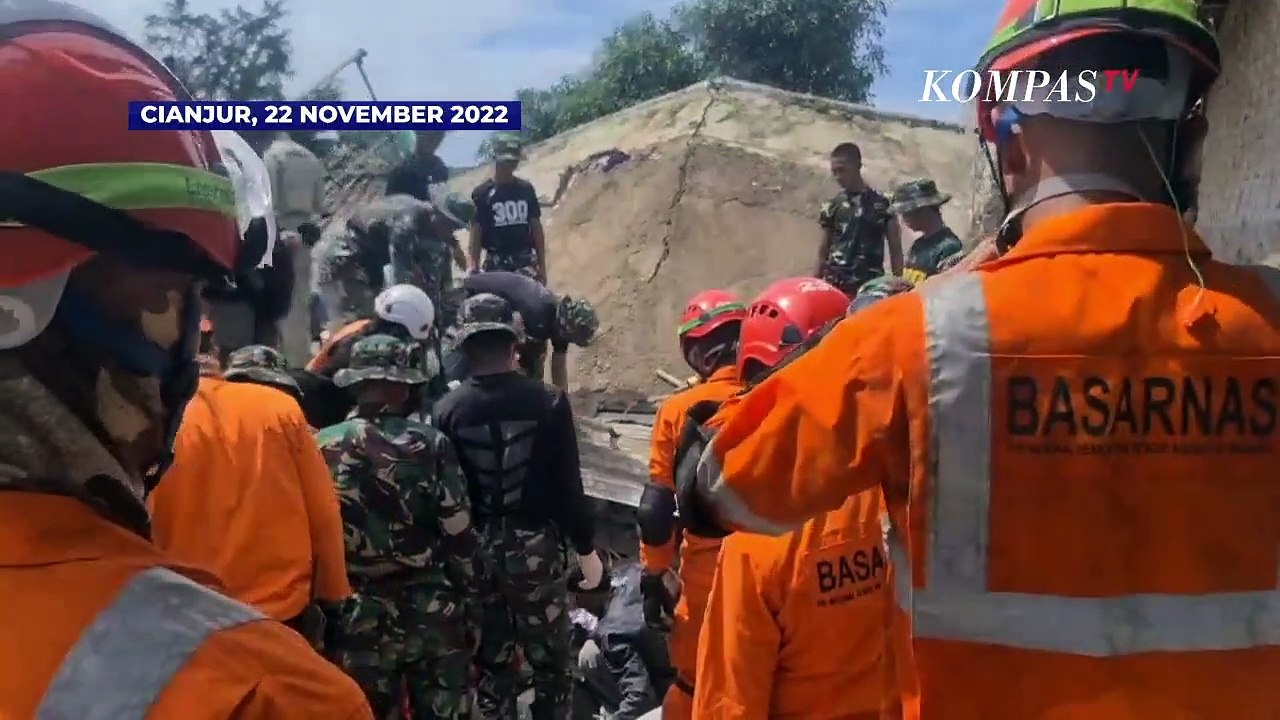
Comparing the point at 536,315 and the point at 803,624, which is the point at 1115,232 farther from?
the point at 536,315

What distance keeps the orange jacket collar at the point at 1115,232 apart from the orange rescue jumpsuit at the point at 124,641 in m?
1.30

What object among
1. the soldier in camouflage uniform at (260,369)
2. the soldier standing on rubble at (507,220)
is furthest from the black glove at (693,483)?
the soldier standing on rubble at (507,220)

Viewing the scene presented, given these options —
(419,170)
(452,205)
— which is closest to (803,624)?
(419,170)

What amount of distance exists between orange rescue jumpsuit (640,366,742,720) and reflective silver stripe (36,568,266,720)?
326 centimetres

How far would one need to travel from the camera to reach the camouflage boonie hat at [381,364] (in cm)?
508

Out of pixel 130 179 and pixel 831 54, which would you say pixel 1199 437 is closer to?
pixel 130 179

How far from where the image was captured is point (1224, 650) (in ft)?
6.84

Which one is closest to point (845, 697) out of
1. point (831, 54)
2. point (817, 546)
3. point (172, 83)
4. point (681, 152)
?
point (817, 546)

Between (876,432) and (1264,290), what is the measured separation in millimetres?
665

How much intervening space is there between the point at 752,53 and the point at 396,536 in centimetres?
2499

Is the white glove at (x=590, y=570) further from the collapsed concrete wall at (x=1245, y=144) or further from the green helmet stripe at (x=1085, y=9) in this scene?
the green helmet stripe at (x=1085, y=9)

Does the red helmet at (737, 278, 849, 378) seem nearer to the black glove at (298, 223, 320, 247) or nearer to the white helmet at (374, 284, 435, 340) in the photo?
the white helmet at (374, 284, 435, 340)

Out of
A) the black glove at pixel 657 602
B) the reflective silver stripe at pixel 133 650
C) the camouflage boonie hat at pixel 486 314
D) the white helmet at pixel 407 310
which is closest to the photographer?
the reflective silver stripe at pixel 133 650

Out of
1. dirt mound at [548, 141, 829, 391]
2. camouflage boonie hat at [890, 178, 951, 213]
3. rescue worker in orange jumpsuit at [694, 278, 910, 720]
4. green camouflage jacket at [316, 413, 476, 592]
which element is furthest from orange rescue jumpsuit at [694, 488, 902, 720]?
dirt mound at [548, 141, 829, 391]
